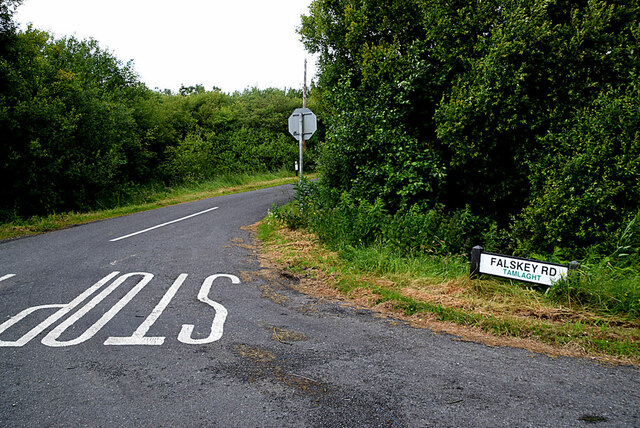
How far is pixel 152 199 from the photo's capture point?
18281 millimetres

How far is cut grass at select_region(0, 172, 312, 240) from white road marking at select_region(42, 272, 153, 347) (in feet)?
21.3

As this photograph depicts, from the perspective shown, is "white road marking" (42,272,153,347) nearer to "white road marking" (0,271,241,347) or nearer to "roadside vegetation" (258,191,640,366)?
"white road marking" (0,271,241,347)

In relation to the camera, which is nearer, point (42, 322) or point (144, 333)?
point (144, 333)

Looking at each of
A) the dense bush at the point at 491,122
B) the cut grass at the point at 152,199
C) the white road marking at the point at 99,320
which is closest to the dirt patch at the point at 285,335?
the white road marking at the point at 99,320

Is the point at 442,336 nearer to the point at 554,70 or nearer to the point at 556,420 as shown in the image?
the point at 556,420

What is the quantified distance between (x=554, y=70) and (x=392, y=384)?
6.71 metres

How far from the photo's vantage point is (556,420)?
2.54 metres

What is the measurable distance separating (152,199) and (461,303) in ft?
55.9

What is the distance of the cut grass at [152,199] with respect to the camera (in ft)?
36.1

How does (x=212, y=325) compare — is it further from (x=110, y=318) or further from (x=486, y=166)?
(x=486, y=166)

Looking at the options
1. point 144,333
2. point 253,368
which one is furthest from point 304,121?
point 253,368

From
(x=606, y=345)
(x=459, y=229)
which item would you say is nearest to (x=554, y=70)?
(x=459, y=229)

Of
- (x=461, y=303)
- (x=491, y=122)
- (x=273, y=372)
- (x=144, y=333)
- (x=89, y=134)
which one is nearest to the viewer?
(x=273, y=372)

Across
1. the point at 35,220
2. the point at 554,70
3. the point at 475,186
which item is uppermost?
the point at 554,70
